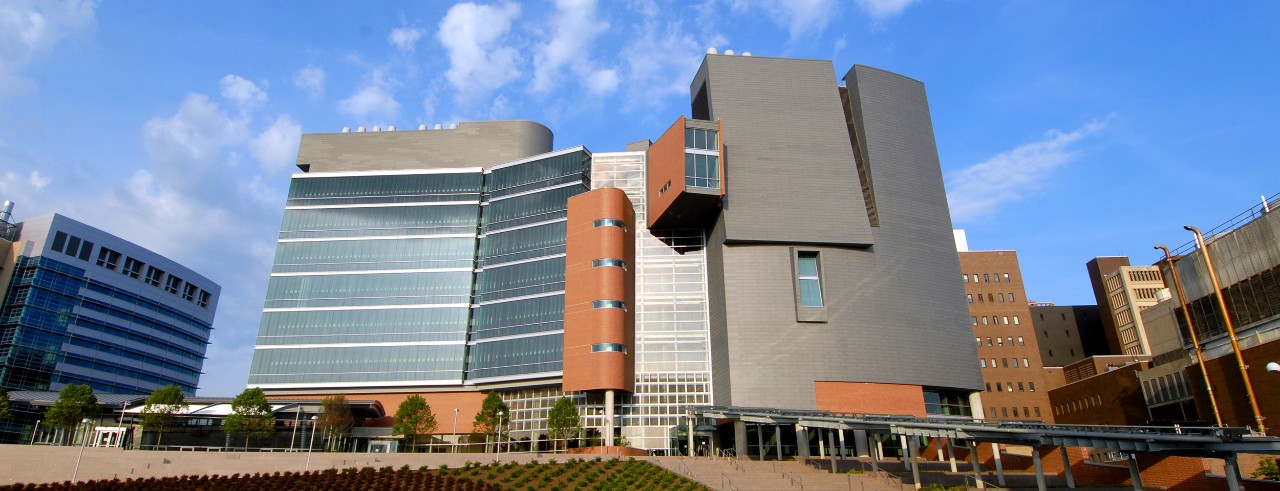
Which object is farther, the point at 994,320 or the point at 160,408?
the point at 994,320

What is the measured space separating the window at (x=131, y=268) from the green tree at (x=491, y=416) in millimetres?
76797

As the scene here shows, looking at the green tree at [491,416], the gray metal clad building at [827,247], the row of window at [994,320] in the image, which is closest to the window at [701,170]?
the gray metal clad building at [827,247]

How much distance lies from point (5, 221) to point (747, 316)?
347ft

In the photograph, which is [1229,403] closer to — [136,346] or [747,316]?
[747,316]

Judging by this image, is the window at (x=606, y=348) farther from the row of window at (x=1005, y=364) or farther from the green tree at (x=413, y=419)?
the row of window at (x=1005, y=364)

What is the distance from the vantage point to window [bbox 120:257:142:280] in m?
115

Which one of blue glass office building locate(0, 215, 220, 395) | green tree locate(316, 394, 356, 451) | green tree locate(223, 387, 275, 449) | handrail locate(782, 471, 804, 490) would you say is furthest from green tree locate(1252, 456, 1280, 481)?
blue glass office building locate(0, 215, 220, 395)

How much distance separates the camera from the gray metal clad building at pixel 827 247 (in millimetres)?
72812

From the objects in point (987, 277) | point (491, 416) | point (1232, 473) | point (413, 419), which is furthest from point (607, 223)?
point (987, 277)

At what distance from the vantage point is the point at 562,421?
6875 centimetres

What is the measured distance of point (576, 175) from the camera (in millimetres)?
86375

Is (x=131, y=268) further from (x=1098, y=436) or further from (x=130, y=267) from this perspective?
(x=1098, y=436)

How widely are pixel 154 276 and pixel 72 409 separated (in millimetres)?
67941

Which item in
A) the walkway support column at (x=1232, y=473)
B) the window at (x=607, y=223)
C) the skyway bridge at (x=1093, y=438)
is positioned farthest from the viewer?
the window at (x=607, y=223)
